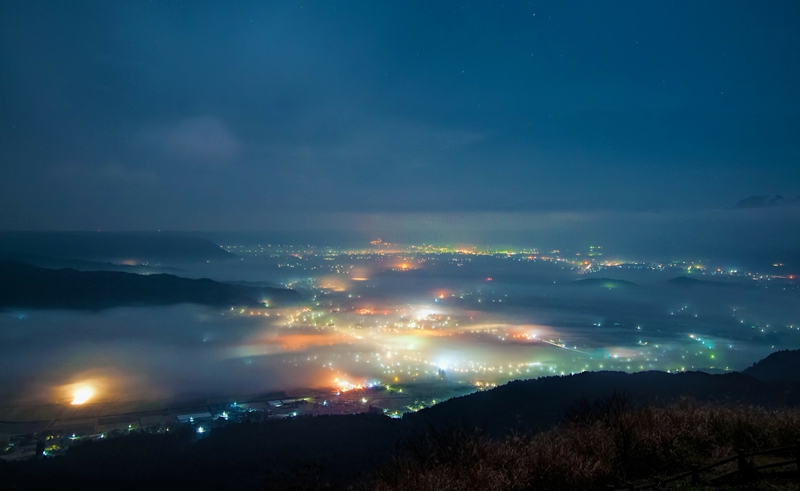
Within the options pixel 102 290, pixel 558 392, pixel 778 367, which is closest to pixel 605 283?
pixel 778 367

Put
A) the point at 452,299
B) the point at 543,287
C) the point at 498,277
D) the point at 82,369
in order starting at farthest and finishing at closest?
the point at 498,277
the point at 543,287
the point at 452,299
the point at 82,369

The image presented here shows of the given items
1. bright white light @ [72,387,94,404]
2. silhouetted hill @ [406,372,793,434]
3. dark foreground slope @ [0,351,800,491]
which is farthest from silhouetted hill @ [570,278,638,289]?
bright white light @ [72,387,94,404]

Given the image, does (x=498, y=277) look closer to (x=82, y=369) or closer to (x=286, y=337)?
(x=286, y=337)

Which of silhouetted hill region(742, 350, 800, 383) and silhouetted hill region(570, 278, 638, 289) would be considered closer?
silhouetted hill region(742, 350, 800, 383)

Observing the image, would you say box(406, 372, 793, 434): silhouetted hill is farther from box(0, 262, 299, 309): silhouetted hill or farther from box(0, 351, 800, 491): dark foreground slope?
box(0, 262, 299, 309): silhouetted hill

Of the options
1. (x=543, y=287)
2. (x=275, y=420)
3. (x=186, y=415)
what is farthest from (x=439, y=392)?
(x=543, y=287)

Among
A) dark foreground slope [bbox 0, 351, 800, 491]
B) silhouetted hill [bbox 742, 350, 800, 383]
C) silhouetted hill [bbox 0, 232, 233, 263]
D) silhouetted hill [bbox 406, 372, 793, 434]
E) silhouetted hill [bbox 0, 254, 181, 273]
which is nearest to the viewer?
dark foreground slope [bbox 0, 351, 800, 491]

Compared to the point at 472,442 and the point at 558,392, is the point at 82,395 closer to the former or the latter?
the point at 558,392
